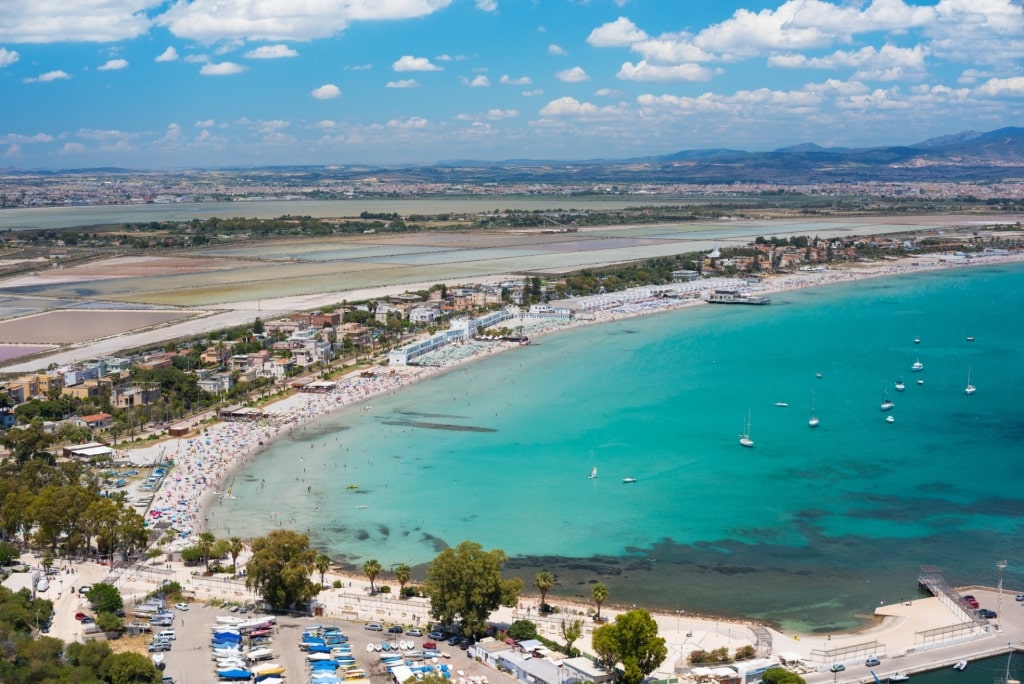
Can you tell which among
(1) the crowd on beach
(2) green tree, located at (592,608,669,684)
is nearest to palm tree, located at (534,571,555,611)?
(2) green tree, located at (592,608,669,684)

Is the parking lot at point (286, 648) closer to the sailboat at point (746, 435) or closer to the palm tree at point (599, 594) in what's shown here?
the palm tree at point (599, 594)

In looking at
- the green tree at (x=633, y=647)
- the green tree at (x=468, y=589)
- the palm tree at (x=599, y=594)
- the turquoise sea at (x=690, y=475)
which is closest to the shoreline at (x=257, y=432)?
the turquoise sea at (x=690, y=475)

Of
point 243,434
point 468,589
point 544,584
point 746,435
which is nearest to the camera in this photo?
point 468,589

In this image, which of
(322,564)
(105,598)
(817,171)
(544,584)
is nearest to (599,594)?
(544,584)

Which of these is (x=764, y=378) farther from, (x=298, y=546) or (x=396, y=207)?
(x=396, y=207)

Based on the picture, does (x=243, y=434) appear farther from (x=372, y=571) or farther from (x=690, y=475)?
(x=690, y=475)

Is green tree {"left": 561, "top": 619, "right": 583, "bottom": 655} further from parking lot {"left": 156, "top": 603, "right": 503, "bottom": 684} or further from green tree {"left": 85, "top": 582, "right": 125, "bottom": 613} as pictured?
green tree {"left": 85, "top": 582, "right": 125, "bottom": 613}

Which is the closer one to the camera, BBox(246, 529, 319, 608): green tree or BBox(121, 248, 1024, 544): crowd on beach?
BBox(246, 529, 319, 608): green tree
